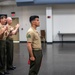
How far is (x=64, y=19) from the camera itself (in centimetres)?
1614

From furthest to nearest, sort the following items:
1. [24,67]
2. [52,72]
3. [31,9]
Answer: [31,9] < [24,67] < [52,72]

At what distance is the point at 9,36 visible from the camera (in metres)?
6.51

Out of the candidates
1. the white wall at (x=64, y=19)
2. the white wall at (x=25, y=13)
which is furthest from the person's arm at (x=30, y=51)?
the white wall at (x=25, y=13)

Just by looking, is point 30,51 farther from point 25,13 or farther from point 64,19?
point 25,13

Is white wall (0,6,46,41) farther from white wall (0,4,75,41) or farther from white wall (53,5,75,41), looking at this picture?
white wall (53,5,75,41)

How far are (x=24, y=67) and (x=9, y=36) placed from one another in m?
1.39

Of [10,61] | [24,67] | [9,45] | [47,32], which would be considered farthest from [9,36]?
[47,32]

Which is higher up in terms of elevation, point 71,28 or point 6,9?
point 6,9

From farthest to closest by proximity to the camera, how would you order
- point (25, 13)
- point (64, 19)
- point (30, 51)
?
point (25, 13) < point (64, 19) < point (30, 51)

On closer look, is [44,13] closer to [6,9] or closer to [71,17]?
[71,17]

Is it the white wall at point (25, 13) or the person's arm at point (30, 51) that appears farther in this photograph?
the white wall at point (25, 13)

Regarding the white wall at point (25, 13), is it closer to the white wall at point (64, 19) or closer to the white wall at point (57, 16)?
the white wall at point (57, 16)

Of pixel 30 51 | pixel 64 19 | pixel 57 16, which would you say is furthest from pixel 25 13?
pixel 30 51

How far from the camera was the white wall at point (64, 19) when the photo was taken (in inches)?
632
